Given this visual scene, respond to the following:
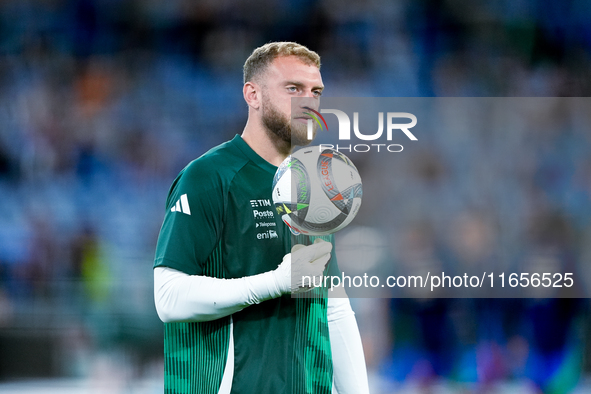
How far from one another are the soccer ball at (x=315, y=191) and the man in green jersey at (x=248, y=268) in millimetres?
87

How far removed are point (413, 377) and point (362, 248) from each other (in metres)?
1.66

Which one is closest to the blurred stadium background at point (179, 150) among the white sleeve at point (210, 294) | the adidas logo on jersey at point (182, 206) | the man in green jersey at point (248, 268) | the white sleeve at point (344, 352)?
the white sleeve at point (344, 352)

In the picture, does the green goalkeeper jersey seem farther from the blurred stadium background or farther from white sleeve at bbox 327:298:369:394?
the blurred stadium background

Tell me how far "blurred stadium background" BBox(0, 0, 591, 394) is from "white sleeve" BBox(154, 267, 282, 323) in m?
1.70

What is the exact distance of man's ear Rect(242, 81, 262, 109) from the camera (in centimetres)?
206

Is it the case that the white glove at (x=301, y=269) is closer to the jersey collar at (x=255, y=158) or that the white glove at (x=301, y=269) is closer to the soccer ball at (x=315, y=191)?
the soccer ball at (x=315, y=191)

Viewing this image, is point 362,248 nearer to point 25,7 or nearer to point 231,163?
point 231,163

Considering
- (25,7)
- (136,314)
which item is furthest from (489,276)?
(25,7)

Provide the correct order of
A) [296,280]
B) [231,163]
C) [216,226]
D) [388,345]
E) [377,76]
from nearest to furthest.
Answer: [296,280] → [216,226] → [231,163] → [388,345] → [377,76]

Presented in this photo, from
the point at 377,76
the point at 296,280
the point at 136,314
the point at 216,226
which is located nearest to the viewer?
the point at 296,280

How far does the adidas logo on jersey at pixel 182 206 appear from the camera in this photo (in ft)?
5.95

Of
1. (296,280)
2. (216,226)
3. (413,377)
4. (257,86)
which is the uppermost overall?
(257,86)

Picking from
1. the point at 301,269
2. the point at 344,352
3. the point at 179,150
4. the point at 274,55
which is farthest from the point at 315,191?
the point at 179,150

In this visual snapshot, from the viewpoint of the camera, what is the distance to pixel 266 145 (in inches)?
80.7
